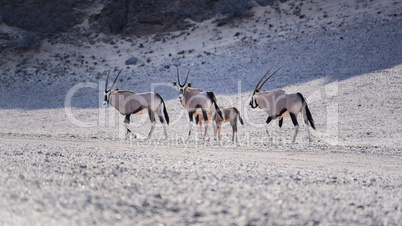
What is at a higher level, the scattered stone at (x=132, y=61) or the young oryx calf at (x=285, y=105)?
the scattered stone at (x=132, y=61)

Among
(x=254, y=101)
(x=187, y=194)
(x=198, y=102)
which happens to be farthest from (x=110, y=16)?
(x=187, y=194)

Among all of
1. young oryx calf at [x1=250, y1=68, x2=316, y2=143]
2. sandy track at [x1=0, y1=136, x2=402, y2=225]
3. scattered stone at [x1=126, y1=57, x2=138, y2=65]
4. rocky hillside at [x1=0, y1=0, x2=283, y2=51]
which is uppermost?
rocky hillside at [x1=0, y1=0, x2=283, y2=51]

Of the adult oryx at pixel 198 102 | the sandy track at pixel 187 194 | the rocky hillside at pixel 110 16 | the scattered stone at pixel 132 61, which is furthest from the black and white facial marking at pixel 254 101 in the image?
the rocky hillside at pixel 110 16

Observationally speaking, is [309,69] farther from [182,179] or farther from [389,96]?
[182,179]

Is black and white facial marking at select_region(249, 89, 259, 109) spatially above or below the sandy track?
above

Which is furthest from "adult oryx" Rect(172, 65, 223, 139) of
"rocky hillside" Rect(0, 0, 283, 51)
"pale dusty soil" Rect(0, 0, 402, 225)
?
"rocky hillside" Rect(0, 0, 283, 51)

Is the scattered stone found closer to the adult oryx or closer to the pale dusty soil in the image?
the pale dusty soil

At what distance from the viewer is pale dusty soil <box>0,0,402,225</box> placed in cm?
376

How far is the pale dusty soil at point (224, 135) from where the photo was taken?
376 centimetres

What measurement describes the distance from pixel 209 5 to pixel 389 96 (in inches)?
1108

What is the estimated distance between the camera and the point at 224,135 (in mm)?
15836

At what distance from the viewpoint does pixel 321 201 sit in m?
4.23

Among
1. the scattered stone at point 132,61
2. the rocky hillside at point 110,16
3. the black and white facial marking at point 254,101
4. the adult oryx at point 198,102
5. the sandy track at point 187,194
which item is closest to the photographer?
the sandy track at point 187,194

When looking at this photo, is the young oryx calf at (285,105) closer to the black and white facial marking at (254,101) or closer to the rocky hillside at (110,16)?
the black and white facial marking at (254,101)
